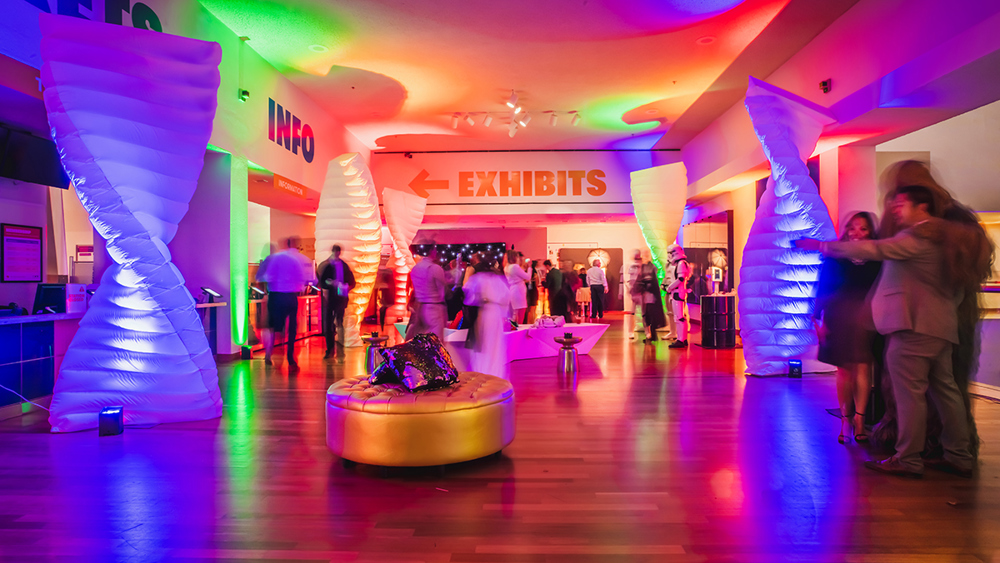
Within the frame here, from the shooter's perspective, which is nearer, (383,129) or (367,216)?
(367,216)

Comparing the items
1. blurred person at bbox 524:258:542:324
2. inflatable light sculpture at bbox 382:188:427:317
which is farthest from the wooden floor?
inflatable light sculpture at bbox 382:188:427:317

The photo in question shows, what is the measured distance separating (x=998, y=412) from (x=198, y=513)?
591 centimetres

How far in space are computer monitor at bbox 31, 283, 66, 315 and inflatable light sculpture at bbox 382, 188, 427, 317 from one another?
6.84m

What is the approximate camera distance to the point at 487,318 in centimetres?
502

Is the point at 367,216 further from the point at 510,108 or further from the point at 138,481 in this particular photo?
the point at 138,481

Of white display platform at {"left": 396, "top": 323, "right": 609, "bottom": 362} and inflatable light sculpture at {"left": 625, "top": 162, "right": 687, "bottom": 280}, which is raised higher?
inflatable light sculpture at {"left": 625, "top": 162, "right": 687, "bottom": 280}

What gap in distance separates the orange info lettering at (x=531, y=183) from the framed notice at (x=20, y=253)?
9.23 meters

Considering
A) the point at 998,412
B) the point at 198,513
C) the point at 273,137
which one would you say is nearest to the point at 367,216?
the point at 273,137

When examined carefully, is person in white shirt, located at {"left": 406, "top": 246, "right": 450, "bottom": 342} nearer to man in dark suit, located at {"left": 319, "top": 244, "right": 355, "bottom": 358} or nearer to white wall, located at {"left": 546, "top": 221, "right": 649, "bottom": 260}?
man in dark suit, located at {"left": 319, "top": 244, "right": 355, "bottom": 358}

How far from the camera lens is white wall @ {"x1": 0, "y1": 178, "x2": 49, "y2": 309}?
5.06m

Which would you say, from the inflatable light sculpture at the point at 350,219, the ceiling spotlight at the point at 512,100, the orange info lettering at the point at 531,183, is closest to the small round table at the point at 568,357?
the inflatable light sculpture at the point at 350,219

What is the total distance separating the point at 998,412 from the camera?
14.7ft

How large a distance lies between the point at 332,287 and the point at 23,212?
337 centimetres

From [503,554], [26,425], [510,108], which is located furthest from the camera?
[510,108]
